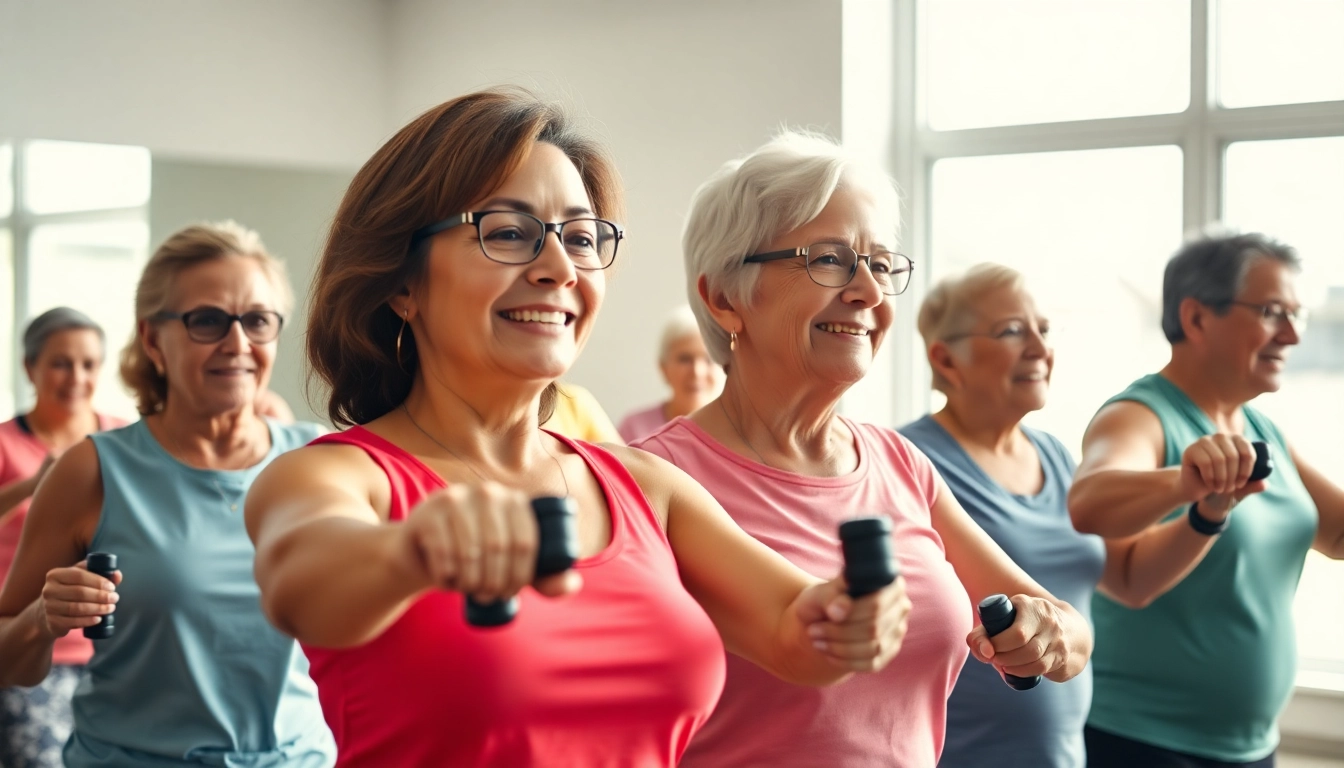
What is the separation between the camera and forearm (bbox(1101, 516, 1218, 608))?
7.57 feet

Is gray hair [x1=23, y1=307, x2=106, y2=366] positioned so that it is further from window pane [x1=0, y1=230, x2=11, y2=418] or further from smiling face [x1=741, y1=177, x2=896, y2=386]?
smiling face [x1=741, y1=177, x2=896, y2=386]

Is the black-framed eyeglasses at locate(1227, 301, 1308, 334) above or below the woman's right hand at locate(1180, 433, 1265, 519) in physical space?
above

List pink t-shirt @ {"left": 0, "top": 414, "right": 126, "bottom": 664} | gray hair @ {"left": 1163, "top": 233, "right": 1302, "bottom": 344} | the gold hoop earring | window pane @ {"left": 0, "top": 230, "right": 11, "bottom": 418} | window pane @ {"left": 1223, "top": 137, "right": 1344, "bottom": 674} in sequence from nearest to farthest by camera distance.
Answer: the gold hoop earring
gray hair @ {"left": 1163, "top": 233, "right": 1302, "bottom": 344}
pink t-shirt @ {"left": 0, "top": 414, "right": 126, "bottom": 664}
window pane @ {"left": 1223, "top": 137, "right": 1344, "bottom": 674}
window pane @ {"left": 0, "top": 230, "right": 11, "bottom": 418}

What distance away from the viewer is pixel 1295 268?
268cm

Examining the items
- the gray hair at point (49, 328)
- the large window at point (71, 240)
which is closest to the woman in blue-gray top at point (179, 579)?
the gray hair at point (49, 328)

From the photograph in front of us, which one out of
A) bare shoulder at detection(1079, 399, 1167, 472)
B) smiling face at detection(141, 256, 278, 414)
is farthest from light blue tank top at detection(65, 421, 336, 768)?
bare shoulder at detection(1079, 399, 1167, 472)

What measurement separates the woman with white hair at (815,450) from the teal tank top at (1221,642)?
0.85 meters

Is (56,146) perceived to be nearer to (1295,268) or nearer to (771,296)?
(771,296)

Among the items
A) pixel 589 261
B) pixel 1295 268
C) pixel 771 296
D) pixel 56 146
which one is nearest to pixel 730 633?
pixel 589 261

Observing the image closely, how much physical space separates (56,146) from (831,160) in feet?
13.1

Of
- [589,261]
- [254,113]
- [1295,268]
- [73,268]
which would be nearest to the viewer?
[589,261]

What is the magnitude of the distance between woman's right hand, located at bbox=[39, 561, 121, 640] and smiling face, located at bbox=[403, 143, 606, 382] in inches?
34.2

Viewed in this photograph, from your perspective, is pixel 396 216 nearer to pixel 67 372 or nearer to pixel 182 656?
pixel 182 656

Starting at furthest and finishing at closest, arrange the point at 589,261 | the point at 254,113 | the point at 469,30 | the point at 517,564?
1. the point at 469,30
2. the point at 254,113
3. the point at 589,261
4. the point at 517,564
